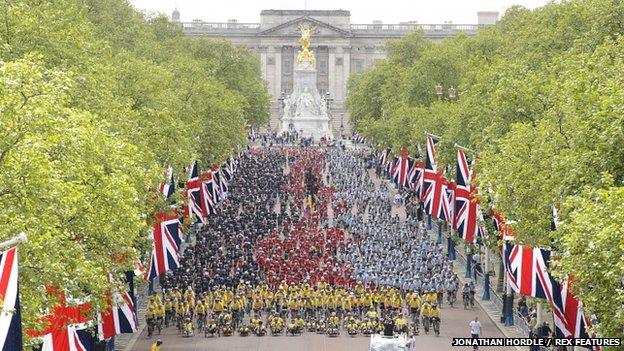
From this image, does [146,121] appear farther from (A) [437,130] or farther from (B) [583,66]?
(A) [437,130]

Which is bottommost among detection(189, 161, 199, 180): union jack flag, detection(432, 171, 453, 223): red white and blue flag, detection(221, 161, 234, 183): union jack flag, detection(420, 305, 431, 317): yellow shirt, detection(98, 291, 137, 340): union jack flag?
detection(221, 161, 234, 183): union jack flag

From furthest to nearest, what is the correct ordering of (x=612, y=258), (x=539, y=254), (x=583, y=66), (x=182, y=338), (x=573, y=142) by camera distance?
(x=182, y=338), (x=583, y=66), (x=539, y=254), (x=573, y=142), (x=612, y=258)

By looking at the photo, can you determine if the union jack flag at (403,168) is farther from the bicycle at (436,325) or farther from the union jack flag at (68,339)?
the union jack flag at (68,339)

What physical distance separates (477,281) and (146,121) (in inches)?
716

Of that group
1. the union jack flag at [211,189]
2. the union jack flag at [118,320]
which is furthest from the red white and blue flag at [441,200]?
the union jack flag at [118,320]

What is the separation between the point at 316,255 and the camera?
70.2m

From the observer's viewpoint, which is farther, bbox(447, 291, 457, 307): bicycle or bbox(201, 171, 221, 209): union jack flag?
bbox(201, 171, 221, 209): union jack flag

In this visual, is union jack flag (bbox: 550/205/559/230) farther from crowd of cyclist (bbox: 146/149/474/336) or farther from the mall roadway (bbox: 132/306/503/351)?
the mall roadway (bbox: 132/306/503/351)

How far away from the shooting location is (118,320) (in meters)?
43.7

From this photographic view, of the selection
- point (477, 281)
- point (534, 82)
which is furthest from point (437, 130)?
point (534, 82)

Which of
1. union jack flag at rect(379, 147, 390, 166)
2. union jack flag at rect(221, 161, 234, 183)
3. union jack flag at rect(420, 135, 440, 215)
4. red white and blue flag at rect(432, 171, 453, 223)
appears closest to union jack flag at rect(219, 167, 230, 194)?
union jack flag at rect(221, 161, 234, 183)

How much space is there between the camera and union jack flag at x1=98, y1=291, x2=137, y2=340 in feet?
141

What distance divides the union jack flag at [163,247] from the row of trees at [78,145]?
1.44 m

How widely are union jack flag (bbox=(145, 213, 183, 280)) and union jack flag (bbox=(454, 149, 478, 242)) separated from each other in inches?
520
